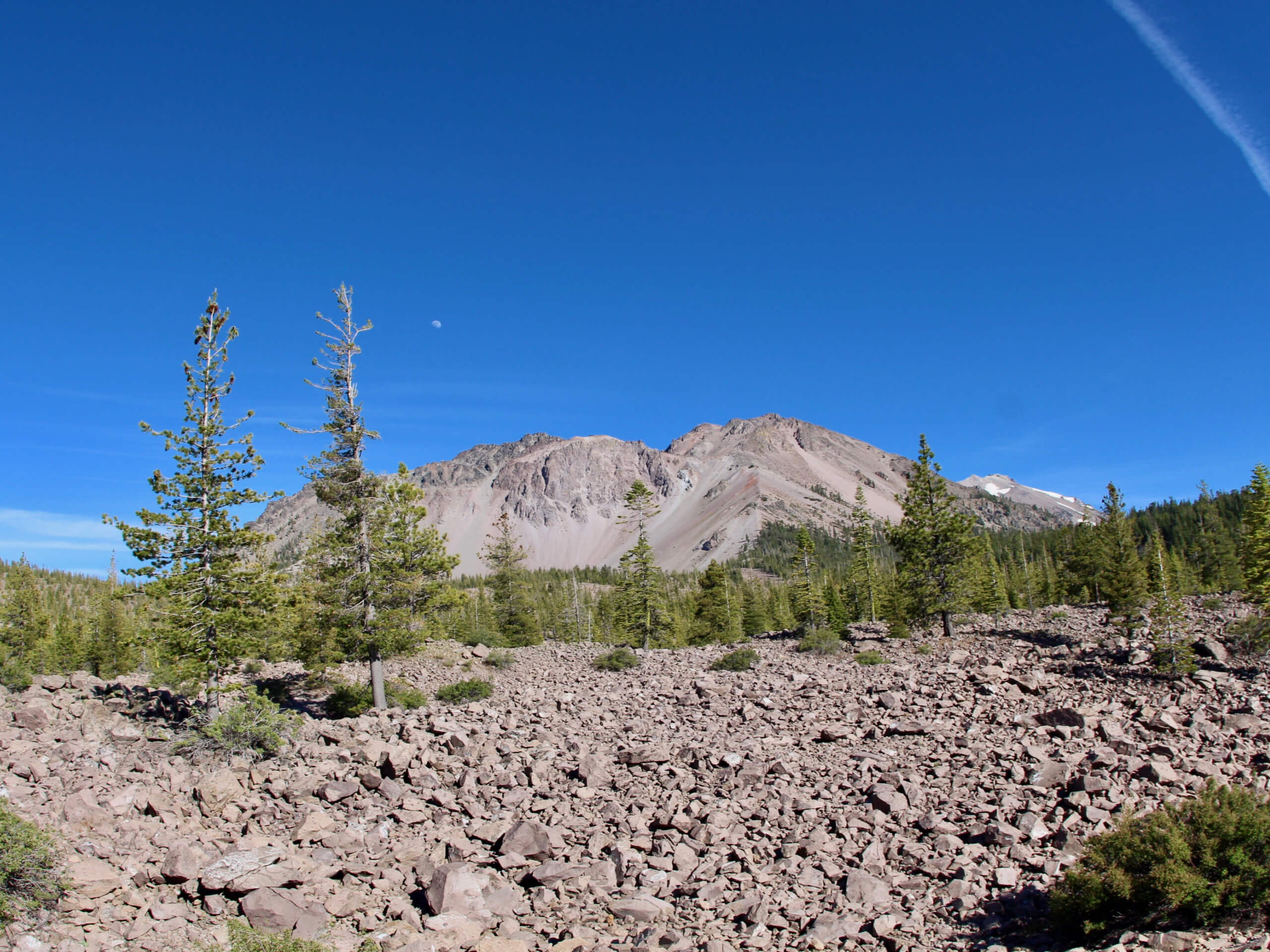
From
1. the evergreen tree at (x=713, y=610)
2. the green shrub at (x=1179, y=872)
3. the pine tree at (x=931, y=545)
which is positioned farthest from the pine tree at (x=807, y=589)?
the green shrub at (x=1179, y=872)

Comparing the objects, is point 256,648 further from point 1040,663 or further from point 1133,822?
point 1040,663

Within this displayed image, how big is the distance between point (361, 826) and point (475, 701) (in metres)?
10.4

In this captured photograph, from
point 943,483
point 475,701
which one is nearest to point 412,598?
point 475,701

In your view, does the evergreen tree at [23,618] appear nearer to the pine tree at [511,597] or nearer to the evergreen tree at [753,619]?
the pine tree at [511,597]

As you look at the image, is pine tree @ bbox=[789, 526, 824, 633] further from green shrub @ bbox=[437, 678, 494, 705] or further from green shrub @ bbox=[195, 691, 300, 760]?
green shrub @ bbox=[195, 691, 300, 760]

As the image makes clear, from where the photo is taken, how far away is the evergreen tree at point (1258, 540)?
26.5 meters

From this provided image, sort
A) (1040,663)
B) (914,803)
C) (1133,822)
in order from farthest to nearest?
(1040,663)
(914,803)
(1133,822)

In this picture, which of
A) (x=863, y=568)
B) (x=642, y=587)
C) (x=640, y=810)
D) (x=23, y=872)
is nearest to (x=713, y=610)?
(x=863, y=568)

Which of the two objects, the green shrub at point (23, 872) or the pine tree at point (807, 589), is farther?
the pine tree at point (807, 589)

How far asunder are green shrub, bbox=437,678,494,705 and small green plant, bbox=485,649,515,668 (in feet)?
21.2

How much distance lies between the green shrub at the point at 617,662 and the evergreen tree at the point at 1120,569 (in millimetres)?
19077

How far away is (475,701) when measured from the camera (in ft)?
81.1

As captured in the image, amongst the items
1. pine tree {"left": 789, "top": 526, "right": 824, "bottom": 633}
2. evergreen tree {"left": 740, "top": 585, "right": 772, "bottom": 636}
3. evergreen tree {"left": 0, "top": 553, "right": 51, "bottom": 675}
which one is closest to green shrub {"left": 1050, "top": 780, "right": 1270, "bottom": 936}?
pine tree {"left": 789, "top": 526, "right": 824, "bottom": 633}

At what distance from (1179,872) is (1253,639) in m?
19.3
